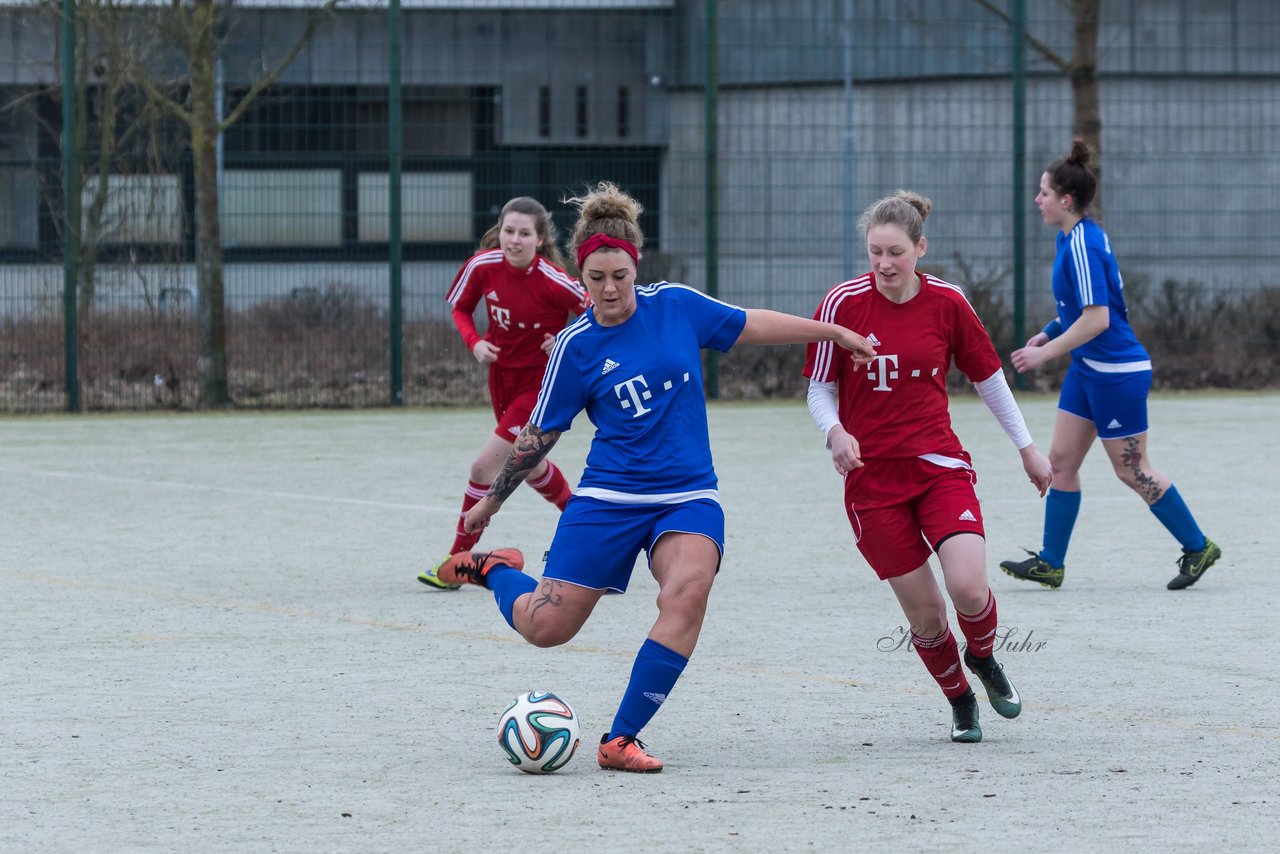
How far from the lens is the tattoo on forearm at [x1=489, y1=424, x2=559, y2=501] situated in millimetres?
6027

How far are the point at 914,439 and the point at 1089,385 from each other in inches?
128

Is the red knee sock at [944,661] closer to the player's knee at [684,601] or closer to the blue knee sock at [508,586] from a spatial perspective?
the player's knee at [684,601]

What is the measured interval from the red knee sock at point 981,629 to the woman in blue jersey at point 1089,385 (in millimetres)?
2873

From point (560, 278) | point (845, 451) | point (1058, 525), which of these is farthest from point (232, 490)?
point (845, 451)

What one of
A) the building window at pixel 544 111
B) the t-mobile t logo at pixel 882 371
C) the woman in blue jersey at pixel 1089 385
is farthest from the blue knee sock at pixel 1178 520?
the building window at pixel 544 111

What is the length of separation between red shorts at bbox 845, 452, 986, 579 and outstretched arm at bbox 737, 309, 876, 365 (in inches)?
15.3

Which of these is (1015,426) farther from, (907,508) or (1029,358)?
(1029,358)

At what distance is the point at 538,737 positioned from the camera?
549 centimetres

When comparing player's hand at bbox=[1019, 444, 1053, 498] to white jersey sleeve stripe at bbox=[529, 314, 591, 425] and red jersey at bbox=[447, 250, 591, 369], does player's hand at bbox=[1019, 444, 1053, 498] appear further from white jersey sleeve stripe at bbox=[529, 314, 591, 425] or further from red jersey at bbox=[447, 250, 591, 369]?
red jersey at bbox=[447, 250, 591, 369]

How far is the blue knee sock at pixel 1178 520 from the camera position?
8.92 meters

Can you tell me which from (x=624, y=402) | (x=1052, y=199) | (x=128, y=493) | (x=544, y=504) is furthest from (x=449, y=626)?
(x=128, y=493)

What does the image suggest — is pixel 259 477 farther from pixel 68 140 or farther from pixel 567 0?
pixel 567 0

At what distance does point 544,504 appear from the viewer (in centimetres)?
1254

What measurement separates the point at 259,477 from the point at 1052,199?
706 centimetres
